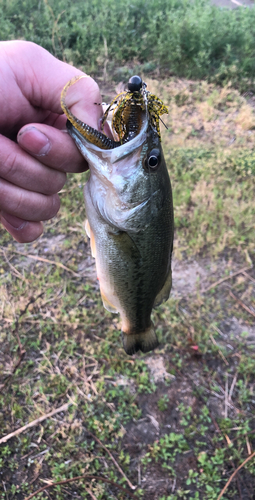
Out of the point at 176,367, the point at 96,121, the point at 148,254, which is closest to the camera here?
the point at 96,121

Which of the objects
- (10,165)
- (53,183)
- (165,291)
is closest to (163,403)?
(165,291)

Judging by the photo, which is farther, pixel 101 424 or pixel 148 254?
pixel 101 424

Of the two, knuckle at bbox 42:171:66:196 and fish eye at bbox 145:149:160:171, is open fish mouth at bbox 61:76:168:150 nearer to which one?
fish eye at bbox 145:149:160:171

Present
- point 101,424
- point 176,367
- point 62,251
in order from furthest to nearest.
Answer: point 62,251, point 176,367, point 101,424

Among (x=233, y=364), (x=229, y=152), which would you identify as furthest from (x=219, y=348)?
(x=229, y=152)

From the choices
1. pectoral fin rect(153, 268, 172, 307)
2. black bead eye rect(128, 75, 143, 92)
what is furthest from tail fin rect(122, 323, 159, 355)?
black bead eye rect(128, 75, 143, 92)

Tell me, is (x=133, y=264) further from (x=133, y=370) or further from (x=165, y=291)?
(x=133, y=370)

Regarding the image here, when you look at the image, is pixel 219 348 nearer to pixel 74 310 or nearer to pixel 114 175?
pixel 74 310

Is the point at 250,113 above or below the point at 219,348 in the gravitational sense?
above
